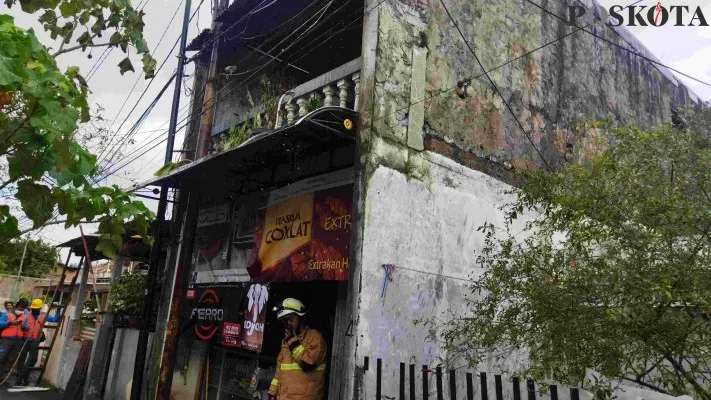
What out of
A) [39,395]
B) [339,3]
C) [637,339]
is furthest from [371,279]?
[39,395]

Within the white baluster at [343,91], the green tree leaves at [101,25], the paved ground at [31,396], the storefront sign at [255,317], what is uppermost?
the white baluster at [343,91]

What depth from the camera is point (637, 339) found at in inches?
142

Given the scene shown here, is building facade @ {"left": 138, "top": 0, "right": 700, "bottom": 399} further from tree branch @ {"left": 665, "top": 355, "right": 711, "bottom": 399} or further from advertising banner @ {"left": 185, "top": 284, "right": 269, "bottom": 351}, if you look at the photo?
tree branch @ {"left": 665, "top": 355, "right": 711, "bottom": 399}

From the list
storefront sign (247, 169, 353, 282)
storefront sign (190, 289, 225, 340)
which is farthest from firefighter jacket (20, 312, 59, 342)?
storefront sign (247, 169, 353, 282)

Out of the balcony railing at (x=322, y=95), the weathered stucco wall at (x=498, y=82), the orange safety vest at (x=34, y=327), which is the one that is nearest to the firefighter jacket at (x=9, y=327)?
the orange safety vest at (x=34, y=327)

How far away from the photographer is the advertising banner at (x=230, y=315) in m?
7.28

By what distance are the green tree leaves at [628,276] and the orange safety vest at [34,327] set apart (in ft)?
36.0

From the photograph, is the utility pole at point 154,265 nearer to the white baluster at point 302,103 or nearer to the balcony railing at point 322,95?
the balcony railing at point 322,95

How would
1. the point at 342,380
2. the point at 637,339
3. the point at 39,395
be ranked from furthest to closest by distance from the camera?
the point at 39,395, the point at 342,380, the point at 637,339

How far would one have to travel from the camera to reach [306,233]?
691cm

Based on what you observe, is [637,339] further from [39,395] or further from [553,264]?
[39,395]

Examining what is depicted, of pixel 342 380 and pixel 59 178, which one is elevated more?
pixel 59 178

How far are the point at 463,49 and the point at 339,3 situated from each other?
2.04 meters

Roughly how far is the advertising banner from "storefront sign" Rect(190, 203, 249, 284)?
46cm
